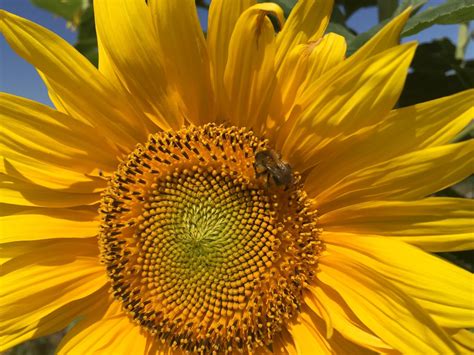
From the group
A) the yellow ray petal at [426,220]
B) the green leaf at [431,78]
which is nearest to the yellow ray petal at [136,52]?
the yellow ray petal at [426,220]

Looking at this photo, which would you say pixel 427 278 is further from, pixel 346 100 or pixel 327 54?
pixel 327 54

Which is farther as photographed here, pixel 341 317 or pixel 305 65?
pixel 341 317

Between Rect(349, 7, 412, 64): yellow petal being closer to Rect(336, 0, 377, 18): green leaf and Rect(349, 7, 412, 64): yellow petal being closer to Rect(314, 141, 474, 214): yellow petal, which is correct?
Rect(314, 141, 474, 214): yellow petal

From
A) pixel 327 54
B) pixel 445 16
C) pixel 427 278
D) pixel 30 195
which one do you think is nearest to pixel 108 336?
pixel 30 195

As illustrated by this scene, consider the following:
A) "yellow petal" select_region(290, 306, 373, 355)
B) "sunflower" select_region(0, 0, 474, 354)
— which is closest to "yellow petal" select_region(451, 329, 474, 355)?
"sunflower" select_region(0, 0, 474, 354)

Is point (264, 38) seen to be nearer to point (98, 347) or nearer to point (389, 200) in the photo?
point (389, 200)

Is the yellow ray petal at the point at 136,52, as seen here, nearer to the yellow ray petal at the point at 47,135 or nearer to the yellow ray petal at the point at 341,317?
the yellow ray petal at the point at 47,135
